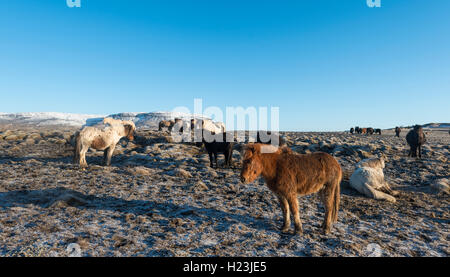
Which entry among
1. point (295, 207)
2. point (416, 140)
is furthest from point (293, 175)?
point (416, 140)

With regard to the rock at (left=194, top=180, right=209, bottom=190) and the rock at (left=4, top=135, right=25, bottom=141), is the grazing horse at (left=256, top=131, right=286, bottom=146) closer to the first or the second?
the rock at (left=194, top=180, right=209, bottom=190)

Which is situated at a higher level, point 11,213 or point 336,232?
point 11,213

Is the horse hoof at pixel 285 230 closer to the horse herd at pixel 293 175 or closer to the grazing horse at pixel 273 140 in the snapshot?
the horse herd at pixel 293 175

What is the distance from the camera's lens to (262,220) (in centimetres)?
523

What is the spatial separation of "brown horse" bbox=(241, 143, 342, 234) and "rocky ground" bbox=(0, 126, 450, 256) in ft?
1.75

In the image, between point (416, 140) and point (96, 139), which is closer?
point (96, 139)

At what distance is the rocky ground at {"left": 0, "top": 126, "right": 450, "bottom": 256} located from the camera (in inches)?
152

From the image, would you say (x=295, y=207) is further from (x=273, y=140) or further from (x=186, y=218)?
(x=273, y=140)

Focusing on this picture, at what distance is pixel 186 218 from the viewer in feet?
16.9

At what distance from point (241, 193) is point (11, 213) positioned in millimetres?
5858

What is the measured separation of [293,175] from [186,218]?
2658 mm

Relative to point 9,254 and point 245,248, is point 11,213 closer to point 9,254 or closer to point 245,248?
point 9,254

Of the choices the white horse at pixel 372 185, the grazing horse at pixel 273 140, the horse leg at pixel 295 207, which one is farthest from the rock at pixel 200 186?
the white horse at pixel 372 185
